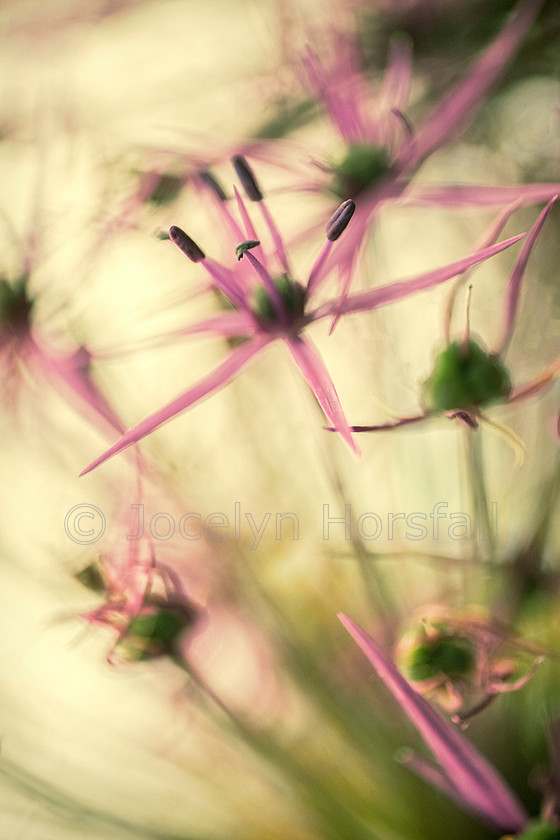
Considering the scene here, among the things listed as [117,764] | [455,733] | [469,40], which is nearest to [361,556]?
[455,733]

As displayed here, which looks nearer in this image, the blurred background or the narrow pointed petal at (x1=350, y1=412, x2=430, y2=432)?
the narrow pointed petal at (x1=350, y1=412, x2=430, y2=432)

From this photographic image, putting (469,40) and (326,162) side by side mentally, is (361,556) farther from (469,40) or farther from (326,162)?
(469,40)

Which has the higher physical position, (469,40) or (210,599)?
(469,40)

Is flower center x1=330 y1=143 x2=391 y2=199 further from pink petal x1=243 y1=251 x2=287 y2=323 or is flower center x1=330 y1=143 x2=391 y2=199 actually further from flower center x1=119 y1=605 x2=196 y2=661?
flower center x1=119 y1=605 x2=196 y2=661

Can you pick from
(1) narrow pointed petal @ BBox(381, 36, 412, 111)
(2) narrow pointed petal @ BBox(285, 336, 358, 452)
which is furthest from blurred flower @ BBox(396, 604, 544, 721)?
(1) narrow pointed petal @ BBox(381, 36, 412, 111)

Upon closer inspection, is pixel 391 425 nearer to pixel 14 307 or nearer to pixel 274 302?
pixel 274 302

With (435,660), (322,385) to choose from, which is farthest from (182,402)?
(435,660)
